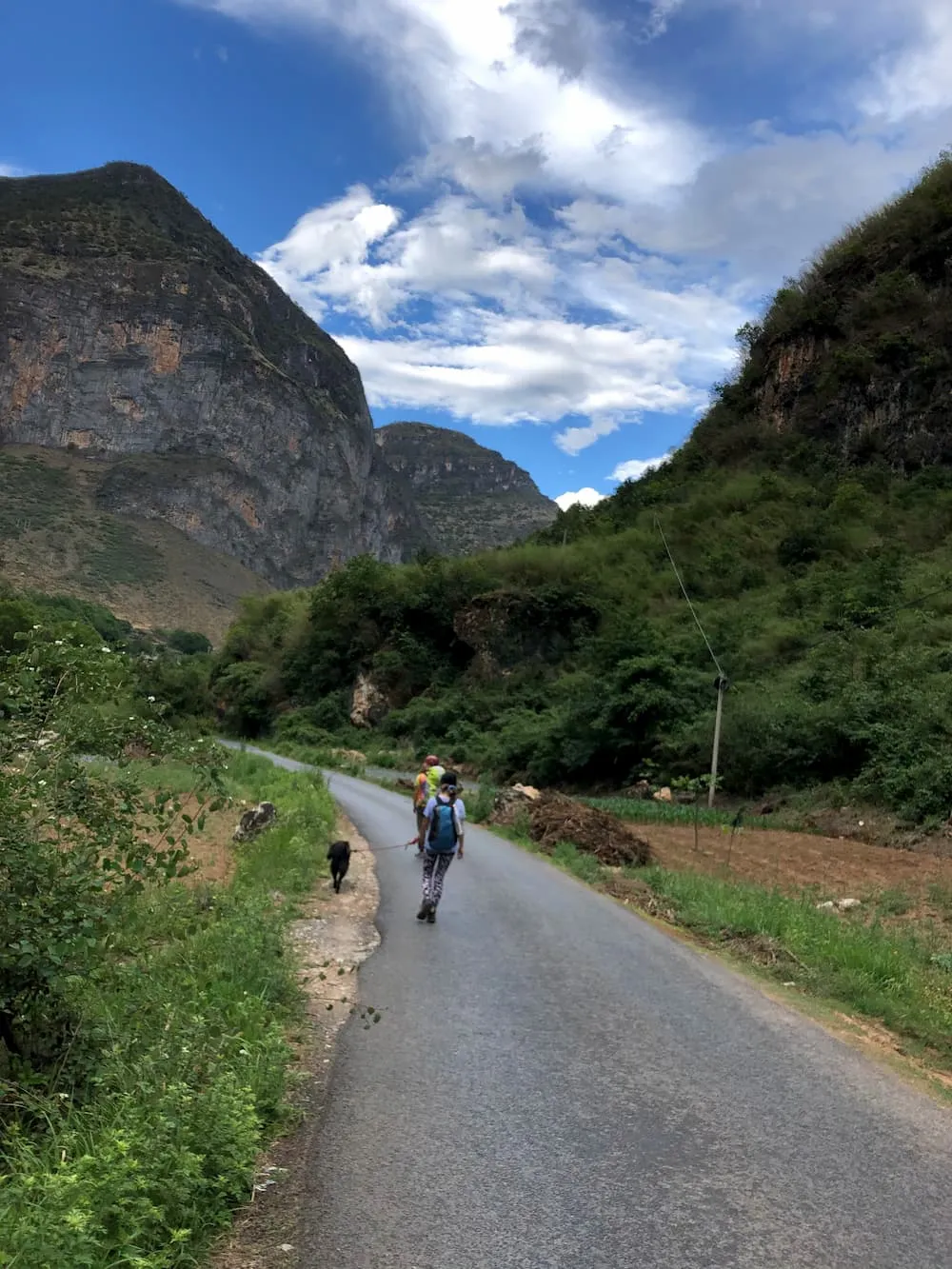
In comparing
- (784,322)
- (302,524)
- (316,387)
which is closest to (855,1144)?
(784,322)

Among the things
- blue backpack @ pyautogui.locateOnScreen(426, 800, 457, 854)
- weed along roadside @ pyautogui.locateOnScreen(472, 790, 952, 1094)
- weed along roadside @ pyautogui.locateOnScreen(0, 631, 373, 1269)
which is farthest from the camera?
blue backpack @ pyautogui.locateOnScreen(426, 800, 457, 854)

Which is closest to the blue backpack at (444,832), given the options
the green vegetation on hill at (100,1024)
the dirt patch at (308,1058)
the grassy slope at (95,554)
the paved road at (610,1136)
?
the dirt patch at (308,1058)

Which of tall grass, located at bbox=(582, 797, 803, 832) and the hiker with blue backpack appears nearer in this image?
the hiker with blue backpack

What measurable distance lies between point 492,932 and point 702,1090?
15.9 ft

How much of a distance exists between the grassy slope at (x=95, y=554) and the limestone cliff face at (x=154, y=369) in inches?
183

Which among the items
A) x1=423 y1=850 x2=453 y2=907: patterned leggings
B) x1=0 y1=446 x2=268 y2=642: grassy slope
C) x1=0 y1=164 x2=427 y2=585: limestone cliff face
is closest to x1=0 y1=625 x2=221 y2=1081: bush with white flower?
x1=423 y1=850 x2=453 y2=907: patterned leggings

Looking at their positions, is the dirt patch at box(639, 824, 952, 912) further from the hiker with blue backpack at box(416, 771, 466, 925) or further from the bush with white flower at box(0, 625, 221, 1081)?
the bush with white flower at box(0, 625, 221, 1081)

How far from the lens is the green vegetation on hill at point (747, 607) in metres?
28.6

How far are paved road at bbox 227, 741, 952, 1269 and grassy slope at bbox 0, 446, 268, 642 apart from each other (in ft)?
314

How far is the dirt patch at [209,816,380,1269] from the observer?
11.6ft

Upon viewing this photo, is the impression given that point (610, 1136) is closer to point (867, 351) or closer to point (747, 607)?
point (747, 607)

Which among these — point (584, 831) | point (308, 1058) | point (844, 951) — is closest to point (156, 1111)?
point (308, 1058)

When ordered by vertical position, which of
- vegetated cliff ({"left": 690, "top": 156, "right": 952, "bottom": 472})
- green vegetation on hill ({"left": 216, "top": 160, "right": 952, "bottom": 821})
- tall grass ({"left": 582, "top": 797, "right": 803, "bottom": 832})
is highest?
vegetated cliff ({"left": 690, "top": 156, "right": 952, "bottom": 472})

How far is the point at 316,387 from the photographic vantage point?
198500 millimetres
